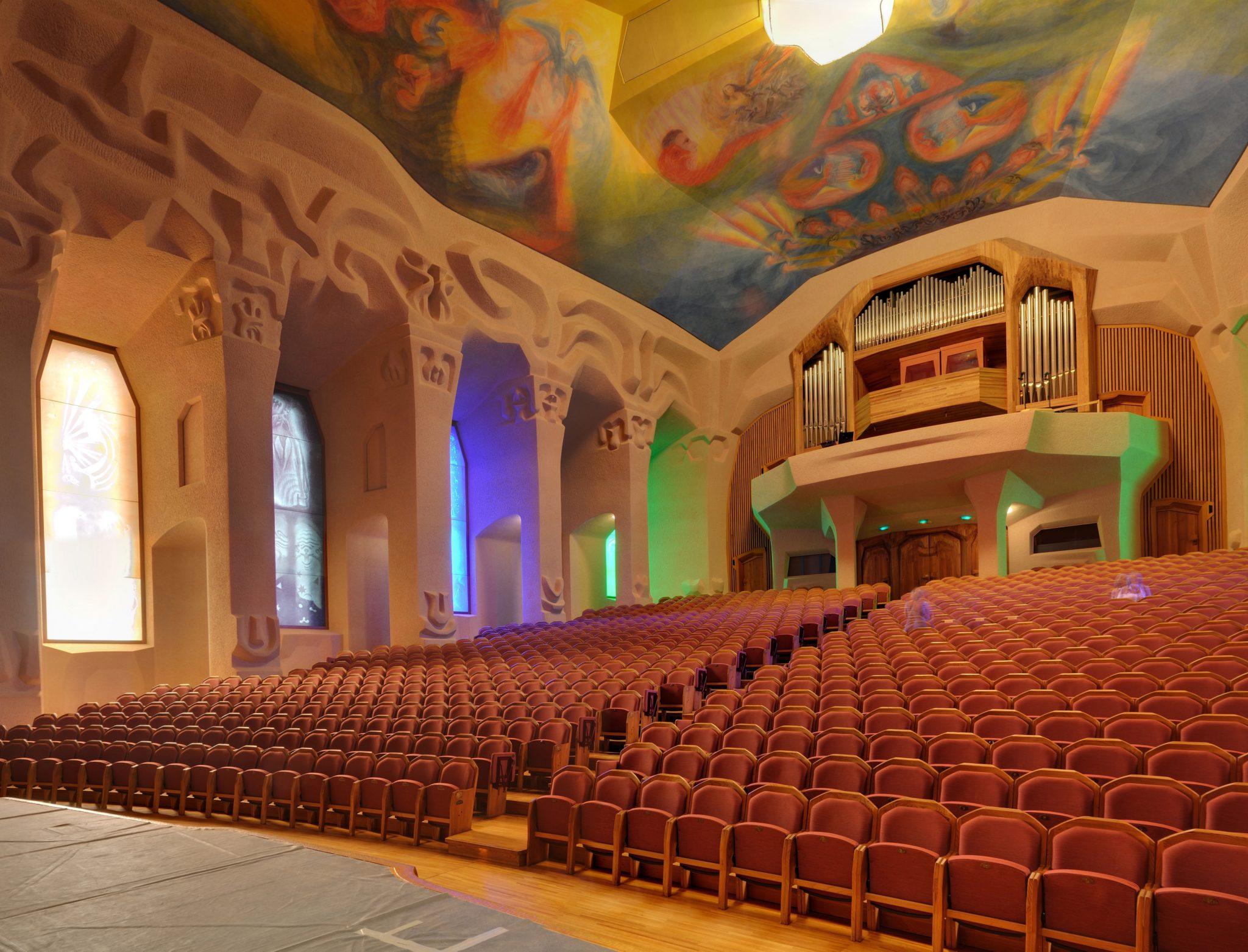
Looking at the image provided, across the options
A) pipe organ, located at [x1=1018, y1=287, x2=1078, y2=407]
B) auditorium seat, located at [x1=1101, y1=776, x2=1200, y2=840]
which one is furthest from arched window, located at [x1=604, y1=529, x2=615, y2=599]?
auditorium seat, located at [x1=1101, y1=776, x2=1200, y2=840]

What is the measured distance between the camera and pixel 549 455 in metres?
13.0

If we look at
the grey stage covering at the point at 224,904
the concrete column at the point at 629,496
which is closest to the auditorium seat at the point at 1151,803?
the grey stage covering at the point at 224,904

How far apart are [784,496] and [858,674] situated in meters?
8.18

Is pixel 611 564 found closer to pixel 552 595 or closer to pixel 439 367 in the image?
pixel 552 595

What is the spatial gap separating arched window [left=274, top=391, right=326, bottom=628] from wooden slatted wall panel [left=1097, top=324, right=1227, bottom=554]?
1120cm

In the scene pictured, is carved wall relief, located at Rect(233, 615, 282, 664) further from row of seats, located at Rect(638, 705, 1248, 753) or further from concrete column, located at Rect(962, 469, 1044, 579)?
concrete column, located at Rect(962, 469, 1044, 579)

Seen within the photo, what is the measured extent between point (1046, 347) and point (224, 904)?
1319 centimetres

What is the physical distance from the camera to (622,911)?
2.99 metres

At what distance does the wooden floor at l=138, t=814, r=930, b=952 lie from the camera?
268 cm

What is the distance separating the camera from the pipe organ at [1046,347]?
12109 millimetres

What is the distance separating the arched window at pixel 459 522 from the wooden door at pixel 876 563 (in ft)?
21.4

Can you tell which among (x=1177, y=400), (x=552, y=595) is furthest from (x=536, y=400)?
(x=1177, y=400)

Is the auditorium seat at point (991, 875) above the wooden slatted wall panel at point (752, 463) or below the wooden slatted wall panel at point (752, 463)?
below

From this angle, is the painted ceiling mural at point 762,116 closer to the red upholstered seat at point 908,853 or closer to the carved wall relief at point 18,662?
the carved wall relief at point 18,662
